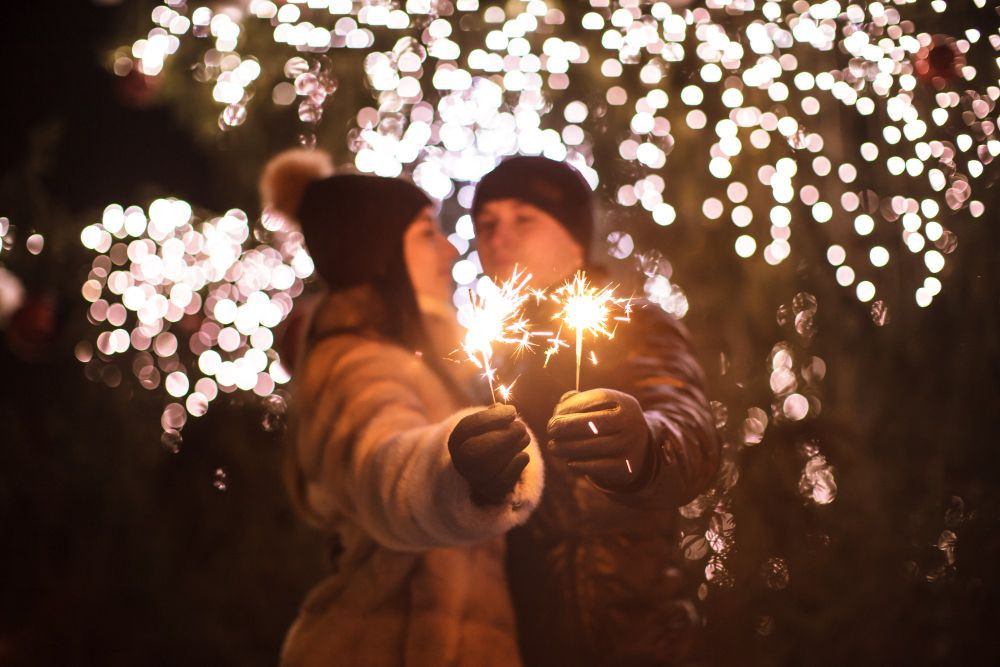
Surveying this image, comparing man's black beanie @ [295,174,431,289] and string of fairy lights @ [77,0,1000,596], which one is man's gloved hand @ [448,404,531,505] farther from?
string of fairy lights @ [77,0,1000,596]

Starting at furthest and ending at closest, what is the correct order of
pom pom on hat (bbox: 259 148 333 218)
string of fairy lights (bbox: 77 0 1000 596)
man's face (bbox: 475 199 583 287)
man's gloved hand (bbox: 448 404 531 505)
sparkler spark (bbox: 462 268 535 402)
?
string of fairy lights (bbox: 77 0 1000 596), pom pom on hat (bbox: 259 148 333 218), man's face (bbox: 475 199 583 287), sparkler spark (bbox: 462 268 535 402), man's gloved hand (bbox: 448 404 531 505)

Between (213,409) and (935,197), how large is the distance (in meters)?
1.26

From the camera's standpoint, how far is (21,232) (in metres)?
1.45

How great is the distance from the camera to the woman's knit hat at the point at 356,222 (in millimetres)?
1106

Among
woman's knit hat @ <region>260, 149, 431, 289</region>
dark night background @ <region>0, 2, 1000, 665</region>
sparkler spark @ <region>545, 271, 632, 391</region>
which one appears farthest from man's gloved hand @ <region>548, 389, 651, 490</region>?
dark night background @ <region>0, 2, 1000, 665</region>

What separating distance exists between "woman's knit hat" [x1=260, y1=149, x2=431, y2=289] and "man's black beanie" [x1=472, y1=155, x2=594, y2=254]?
11cm

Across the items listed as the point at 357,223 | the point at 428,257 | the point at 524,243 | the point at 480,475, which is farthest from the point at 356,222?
the point at 480,475

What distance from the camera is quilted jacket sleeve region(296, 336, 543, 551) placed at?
852mm

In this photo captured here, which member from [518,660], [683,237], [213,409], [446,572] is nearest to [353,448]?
[446,572]

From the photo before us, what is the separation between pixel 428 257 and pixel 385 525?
1.29 feet

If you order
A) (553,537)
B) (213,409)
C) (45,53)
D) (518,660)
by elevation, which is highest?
(45,53)

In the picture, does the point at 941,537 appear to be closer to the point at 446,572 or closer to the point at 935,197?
the point at 935,197

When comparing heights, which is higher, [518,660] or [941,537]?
[941,537]

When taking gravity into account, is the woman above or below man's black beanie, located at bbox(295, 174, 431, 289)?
below
